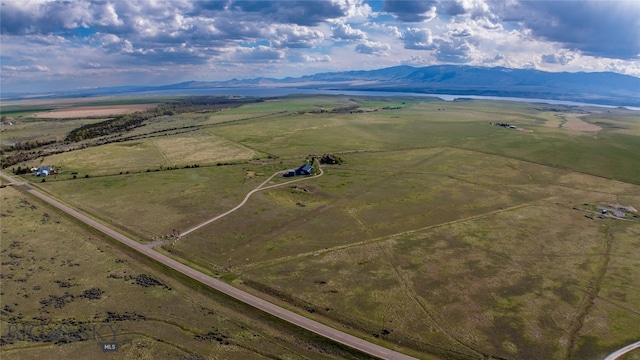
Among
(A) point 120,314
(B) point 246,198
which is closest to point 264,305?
(A) point 120,314

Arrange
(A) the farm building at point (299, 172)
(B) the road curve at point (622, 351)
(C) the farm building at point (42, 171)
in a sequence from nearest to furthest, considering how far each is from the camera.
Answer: (B) the road curve at point (622, 351) < (A) the farm building at point (299, 172) < (C) the farm building at point (42, 171)

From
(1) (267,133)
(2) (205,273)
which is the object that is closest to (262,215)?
(2) (205,273)

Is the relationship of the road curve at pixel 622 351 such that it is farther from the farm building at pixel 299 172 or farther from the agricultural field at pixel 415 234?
the farm building at pixel 299 172

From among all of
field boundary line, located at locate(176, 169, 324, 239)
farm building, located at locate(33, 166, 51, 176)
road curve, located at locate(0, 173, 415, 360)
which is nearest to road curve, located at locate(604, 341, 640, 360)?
road curve, located at locate(0, 173, 415, 360)

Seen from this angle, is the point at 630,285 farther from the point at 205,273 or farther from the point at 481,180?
the point at 205,273

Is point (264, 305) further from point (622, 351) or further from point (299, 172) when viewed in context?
point (299, 172)

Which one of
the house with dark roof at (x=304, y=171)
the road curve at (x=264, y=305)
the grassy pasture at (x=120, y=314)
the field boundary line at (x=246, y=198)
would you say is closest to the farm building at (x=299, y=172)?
the house with dark roof at (x=304, y=171)
